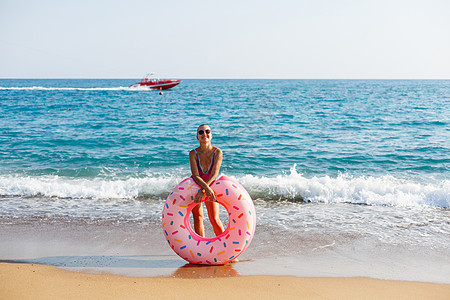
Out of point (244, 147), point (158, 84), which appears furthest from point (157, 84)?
point (244, 147)

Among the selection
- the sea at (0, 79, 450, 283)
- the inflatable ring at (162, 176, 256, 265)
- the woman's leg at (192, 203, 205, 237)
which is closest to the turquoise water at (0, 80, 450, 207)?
the sea at (0, 79, 450, 283)

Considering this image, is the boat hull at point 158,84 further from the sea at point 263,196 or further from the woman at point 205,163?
the woman at point 205,163

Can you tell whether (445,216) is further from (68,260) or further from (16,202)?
(16,202)

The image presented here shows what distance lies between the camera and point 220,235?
450cm

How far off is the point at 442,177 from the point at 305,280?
785 cm

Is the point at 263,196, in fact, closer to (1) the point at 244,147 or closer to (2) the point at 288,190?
(2) the point at 288,190

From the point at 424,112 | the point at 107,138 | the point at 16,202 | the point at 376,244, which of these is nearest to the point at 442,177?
the point at 376,244

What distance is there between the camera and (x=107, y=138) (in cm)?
1564

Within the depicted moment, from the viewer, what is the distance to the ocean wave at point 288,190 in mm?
7930

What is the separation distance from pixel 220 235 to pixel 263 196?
3927mm

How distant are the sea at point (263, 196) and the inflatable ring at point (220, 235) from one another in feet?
0.87

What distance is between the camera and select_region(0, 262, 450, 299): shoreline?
3.75 metres

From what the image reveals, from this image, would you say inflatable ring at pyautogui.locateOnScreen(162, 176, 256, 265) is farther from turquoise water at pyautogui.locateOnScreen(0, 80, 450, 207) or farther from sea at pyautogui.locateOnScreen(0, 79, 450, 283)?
turquoise water at pyautogui.locateOnScreen(0, 80, 450, 207)

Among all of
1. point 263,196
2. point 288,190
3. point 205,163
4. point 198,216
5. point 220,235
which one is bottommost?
point 263,196
